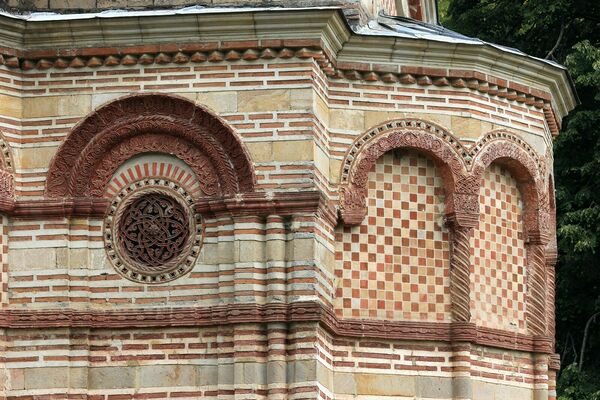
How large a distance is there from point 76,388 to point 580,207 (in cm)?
1288

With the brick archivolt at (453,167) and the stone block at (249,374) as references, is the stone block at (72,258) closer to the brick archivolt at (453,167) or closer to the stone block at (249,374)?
the stone block at (249,374)

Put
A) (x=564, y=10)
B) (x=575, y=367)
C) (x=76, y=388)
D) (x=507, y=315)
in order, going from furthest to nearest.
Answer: (x=564, y=10) < (x=575, y=367) < (x=507, y=315) < (x=76, y=388)

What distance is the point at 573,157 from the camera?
3522 centimetres

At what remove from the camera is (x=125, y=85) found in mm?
24438

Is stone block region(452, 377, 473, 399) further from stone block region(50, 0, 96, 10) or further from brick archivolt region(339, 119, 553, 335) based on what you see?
stone block region(50, 0, 96, 10)

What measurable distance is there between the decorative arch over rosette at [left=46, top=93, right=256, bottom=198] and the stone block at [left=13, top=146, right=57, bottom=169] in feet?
0.35

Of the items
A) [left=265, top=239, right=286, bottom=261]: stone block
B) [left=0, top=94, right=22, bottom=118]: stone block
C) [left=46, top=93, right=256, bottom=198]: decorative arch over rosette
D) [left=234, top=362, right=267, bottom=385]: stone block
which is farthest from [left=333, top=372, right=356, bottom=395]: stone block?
[left=0, top=94, right=22, bottom=118]: stone block

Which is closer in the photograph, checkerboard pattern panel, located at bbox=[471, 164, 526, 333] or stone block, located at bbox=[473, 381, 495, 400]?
stone block, located at bbox=[473, 381, 495, 400]

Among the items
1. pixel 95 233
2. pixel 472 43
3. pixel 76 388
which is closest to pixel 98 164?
pixel 95 233

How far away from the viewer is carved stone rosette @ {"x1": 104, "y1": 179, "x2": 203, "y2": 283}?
24.2 meters

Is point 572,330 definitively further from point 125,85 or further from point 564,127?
point 125,85

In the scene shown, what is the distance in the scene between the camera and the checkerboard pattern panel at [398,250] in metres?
24.8

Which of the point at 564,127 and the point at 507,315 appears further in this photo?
the point at 564,127

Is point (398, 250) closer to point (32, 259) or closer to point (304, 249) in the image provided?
point (304, 249)
